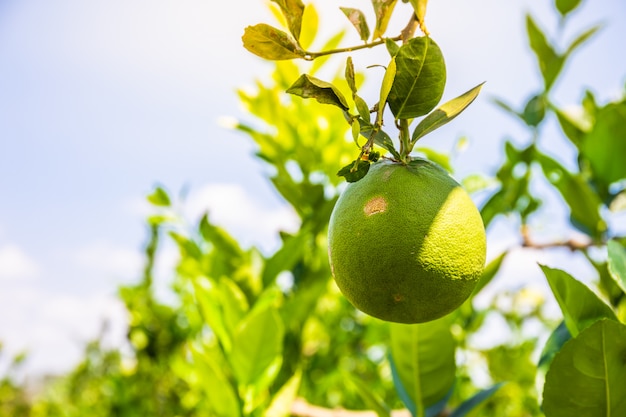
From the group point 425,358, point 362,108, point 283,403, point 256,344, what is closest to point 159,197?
point 256,344

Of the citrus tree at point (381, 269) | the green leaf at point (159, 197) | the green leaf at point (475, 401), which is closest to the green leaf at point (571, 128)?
the citrus tree at point (381, 269)

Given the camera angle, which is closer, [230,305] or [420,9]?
[420,9]

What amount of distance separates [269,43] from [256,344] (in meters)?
0.72

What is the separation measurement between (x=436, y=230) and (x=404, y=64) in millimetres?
202

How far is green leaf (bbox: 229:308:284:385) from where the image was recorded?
1.15 m

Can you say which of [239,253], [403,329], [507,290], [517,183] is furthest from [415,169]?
[507,290]

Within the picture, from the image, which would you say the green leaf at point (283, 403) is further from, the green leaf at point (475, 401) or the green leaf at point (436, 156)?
the green leaf at point (436, 156)

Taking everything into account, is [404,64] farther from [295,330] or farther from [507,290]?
[507,290]

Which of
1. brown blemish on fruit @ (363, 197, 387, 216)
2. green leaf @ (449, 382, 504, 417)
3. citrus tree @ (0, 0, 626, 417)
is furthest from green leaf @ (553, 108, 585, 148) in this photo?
brown blemish on fruit @ (363, 197, 387, 216)

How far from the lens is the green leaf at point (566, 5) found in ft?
4.64

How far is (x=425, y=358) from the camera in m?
1.06

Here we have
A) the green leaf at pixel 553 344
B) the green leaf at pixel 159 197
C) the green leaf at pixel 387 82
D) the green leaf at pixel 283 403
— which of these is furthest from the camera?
the green leaf at pixel 159 197

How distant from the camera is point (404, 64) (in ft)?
2.03

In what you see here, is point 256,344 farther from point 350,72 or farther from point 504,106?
point 504,106
